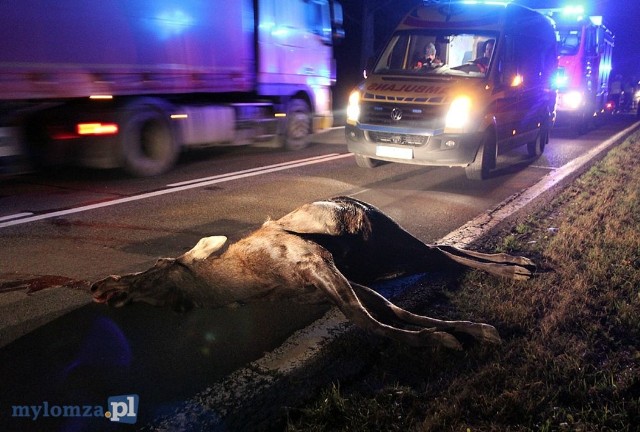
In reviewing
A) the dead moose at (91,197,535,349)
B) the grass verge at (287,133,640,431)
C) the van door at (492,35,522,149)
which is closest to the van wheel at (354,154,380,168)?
the van door at (492,35,522,149)

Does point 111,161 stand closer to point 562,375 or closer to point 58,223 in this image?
point 58,223

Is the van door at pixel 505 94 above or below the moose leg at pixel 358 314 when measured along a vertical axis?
above

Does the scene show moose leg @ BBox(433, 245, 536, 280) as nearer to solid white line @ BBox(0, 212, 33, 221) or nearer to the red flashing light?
solid white line @ BBox(0, 212, 33, 221)

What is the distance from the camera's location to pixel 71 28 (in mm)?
7977

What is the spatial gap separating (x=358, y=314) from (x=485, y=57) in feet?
23.1

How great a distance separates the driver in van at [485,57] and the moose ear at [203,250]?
6491 mm

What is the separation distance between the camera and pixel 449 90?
8.83 meters

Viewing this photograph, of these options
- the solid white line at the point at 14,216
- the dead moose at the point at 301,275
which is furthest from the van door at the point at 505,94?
the solid white line at the point at 14,216

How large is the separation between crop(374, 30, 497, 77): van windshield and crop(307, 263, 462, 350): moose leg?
6.43 m

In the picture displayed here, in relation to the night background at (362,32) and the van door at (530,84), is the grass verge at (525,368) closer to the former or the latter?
the van door at (530,84)

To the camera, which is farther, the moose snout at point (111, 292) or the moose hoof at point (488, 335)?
the moose snout at point (111, 292)

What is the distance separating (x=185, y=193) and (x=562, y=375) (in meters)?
5.87

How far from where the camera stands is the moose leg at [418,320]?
3.44 metres

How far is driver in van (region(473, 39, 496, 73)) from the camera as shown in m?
9.29
